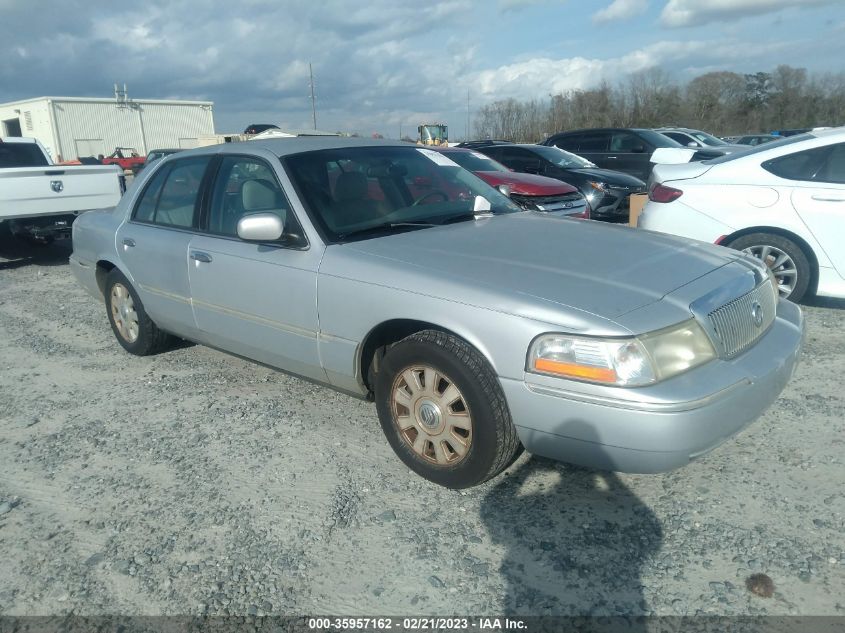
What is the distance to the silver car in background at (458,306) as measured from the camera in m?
2.60

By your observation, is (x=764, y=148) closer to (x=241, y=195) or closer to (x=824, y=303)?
(x=824, y=303)

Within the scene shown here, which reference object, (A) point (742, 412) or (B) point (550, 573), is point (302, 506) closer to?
(B) point (550, 573)

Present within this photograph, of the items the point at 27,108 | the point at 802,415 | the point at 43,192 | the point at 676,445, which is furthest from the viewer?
the point at 27,108

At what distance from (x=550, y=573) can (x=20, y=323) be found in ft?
19.7

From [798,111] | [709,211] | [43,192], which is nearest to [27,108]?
[43,192]

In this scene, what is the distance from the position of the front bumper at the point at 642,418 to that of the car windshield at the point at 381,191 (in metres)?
1.38

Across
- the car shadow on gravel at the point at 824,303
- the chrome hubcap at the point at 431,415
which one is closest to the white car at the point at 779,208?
the car shadow on gravel at the point at 824,303

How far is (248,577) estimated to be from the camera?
8.53 ft

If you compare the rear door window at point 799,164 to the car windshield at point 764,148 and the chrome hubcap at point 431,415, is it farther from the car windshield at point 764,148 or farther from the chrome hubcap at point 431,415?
the chrome hubcap at point 431,415

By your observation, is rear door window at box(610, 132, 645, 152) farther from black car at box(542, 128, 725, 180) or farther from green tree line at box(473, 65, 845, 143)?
green tree line at box(473, 65, 845, 143)

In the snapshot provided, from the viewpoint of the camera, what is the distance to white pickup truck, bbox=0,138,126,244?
841cm

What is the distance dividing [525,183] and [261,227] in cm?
623

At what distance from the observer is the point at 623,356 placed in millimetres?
2543

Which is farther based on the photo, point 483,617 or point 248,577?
point 248,577
